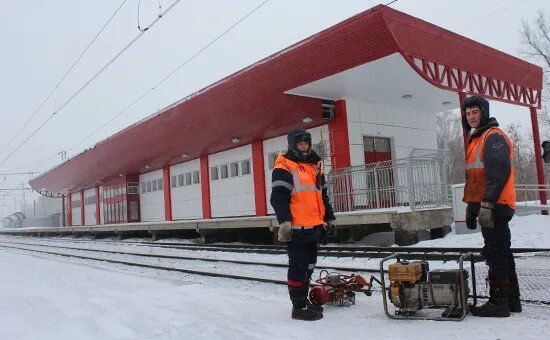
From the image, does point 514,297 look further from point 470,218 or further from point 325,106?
point 325,106

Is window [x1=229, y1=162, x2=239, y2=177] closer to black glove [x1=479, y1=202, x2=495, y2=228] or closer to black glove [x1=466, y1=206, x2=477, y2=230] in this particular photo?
black glove [x1=466, y1=206, x2=477, y2=230]

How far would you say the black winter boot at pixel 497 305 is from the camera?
4.18 m

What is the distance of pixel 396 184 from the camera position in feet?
46.0

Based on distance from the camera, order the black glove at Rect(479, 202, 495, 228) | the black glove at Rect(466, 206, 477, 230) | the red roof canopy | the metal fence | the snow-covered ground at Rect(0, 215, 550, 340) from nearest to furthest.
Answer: the snow-covered ground at Rect(0, 215, 550, 340), the black glove at Rect(479, 202, 495, 228), the black glove at Rect(466, 206, 477, 230), the red roof canopy, the metal fence

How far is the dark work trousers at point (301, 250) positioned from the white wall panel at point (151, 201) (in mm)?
27802

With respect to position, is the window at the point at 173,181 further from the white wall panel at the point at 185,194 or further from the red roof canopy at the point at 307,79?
the red roof canopy at the point at 307,79

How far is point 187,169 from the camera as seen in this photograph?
2850 cm

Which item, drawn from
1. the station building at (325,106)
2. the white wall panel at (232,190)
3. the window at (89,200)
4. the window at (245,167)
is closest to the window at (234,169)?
the station building at (325,106)

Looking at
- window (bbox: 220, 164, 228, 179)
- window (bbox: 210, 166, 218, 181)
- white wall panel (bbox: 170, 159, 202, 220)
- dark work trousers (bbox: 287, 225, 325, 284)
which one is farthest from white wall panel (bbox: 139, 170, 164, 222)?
dark work trousers (bbox: 287, 225, 325, 284)

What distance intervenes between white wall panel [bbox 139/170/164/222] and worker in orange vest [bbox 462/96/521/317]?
2874cm

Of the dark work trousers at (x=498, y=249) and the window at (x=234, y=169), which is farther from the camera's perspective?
the window at (x=234, y=169)

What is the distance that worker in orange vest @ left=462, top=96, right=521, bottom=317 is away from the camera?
4089mm

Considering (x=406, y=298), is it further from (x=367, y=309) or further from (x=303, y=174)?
(x=303, y=174)

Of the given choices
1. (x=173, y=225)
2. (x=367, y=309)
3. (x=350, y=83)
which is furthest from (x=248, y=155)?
(x=367, y=309)
